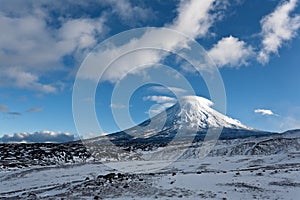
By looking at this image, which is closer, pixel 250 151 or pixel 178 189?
pixel 178 189

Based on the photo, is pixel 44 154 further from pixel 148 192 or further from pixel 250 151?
pixel 148 192

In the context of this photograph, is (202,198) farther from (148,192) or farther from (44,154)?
(44,154)

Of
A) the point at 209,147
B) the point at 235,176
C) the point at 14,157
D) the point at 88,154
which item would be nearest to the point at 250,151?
the point at 209,147

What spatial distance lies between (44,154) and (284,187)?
62323mm

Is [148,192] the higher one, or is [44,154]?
[44,154]

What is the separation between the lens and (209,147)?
90.9 metres

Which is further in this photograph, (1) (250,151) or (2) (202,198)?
(1) (250,151)

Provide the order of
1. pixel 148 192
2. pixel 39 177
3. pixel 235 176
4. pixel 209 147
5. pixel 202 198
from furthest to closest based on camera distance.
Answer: pixel 209 147 < pixel 39 177 < pixel 235 176 < pixel 148 192 < pixel 202 198

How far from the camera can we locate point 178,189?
80.6 ft

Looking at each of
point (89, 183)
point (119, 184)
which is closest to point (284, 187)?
point (119, 184)

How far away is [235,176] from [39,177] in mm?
27761

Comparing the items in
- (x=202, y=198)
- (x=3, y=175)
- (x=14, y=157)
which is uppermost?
(x=14, y=157)

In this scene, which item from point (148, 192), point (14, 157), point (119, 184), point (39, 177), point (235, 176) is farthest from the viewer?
point (14, 157)

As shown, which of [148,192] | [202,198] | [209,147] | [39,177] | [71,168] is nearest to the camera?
[202,198]
